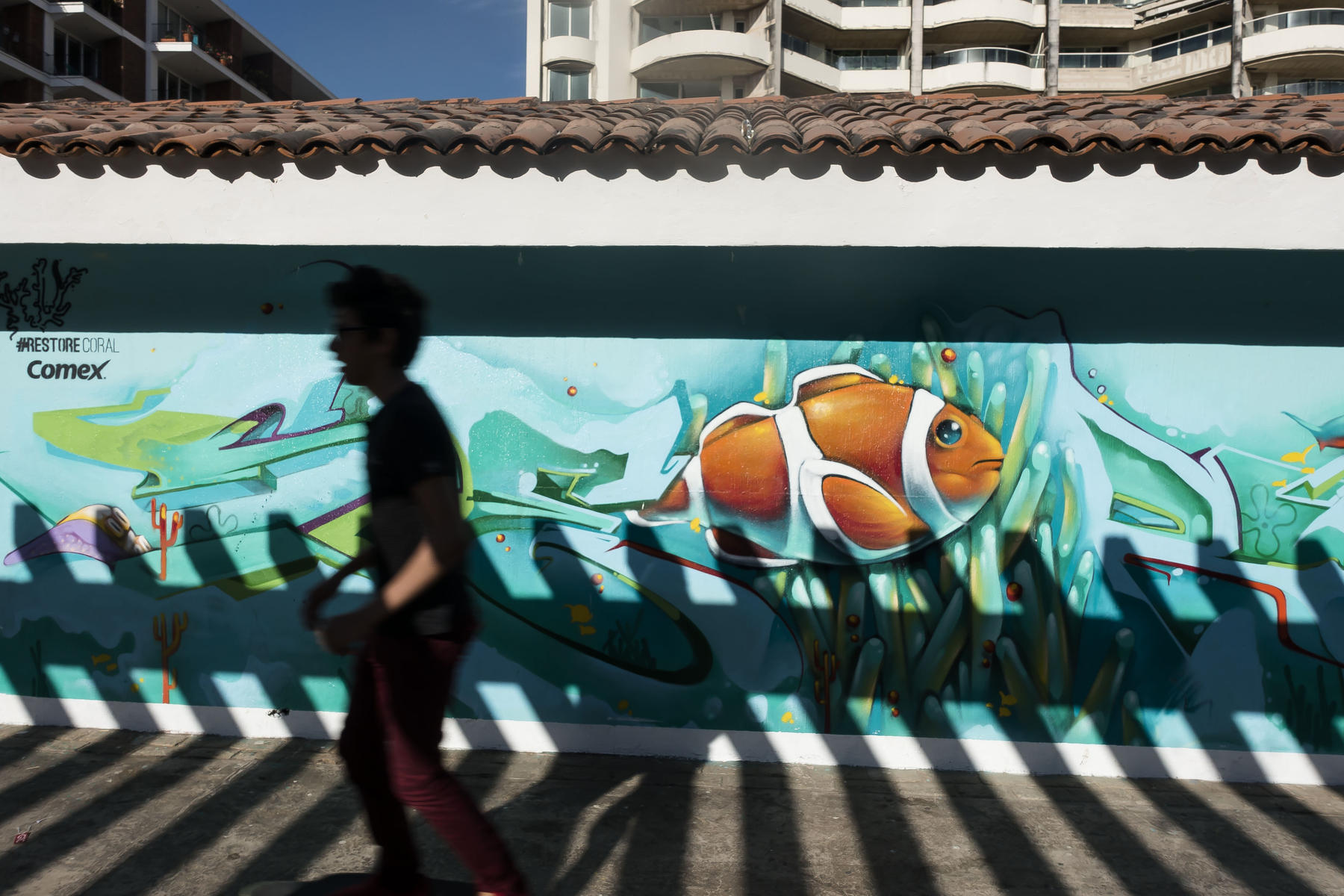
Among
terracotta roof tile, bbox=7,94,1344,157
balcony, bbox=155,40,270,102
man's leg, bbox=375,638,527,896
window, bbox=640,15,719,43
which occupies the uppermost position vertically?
window, bbox=640,15,719,43

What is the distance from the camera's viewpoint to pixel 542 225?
13.0 feet

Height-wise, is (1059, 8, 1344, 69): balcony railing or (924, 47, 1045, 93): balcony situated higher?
(1059, 8, 1344, 69): balcony railing

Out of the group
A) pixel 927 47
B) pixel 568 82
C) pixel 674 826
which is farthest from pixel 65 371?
pixel 927 47

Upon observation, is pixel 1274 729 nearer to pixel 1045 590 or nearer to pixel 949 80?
pixel 1045 590

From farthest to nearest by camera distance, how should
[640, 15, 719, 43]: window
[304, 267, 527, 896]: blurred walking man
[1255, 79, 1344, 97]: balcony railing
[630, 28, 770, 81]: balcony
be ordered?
[640, 15, 719, 43]: window < [1255, 79, 1344, 97]: balcony railing < [630, 28, 770, 81]: balcony < [304, 267, 527, 896]: blurred walking man

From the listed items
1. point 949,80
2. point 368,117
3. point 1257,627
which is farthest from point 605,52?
point 1257,627

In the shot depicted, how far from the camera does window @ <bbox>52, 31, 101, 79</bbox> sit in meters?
32.2

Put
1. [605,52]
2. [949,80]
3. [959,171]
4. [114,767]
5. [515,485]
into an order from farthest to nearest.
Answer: [949,80] < [605,52] < [515,485] < [114,767] < [959,171]

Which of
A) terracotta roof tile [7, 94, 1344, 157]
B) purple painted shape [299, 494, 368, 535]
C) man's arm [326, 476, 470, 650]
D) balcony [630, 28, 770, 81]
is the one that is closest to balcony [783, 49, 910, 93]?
balcony [630, 28, 770, 81]

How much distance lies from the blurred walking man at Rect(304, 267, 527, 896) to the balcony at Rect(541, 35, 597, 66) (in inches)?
1327

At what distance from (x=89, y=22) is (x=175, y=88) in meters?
5.14

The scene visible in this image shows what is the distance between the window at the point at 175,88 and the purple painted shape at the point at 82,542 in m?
37.0

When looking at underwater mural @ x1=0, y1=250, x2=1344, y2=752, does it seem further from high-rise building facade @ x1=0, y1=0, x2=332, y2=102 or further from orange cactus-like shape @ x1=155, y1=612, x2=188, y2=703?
high-rise building facade @ x1=0, y1=0, x2=332, y2=102

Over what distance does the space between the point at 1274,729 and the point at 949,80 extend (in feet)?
122
